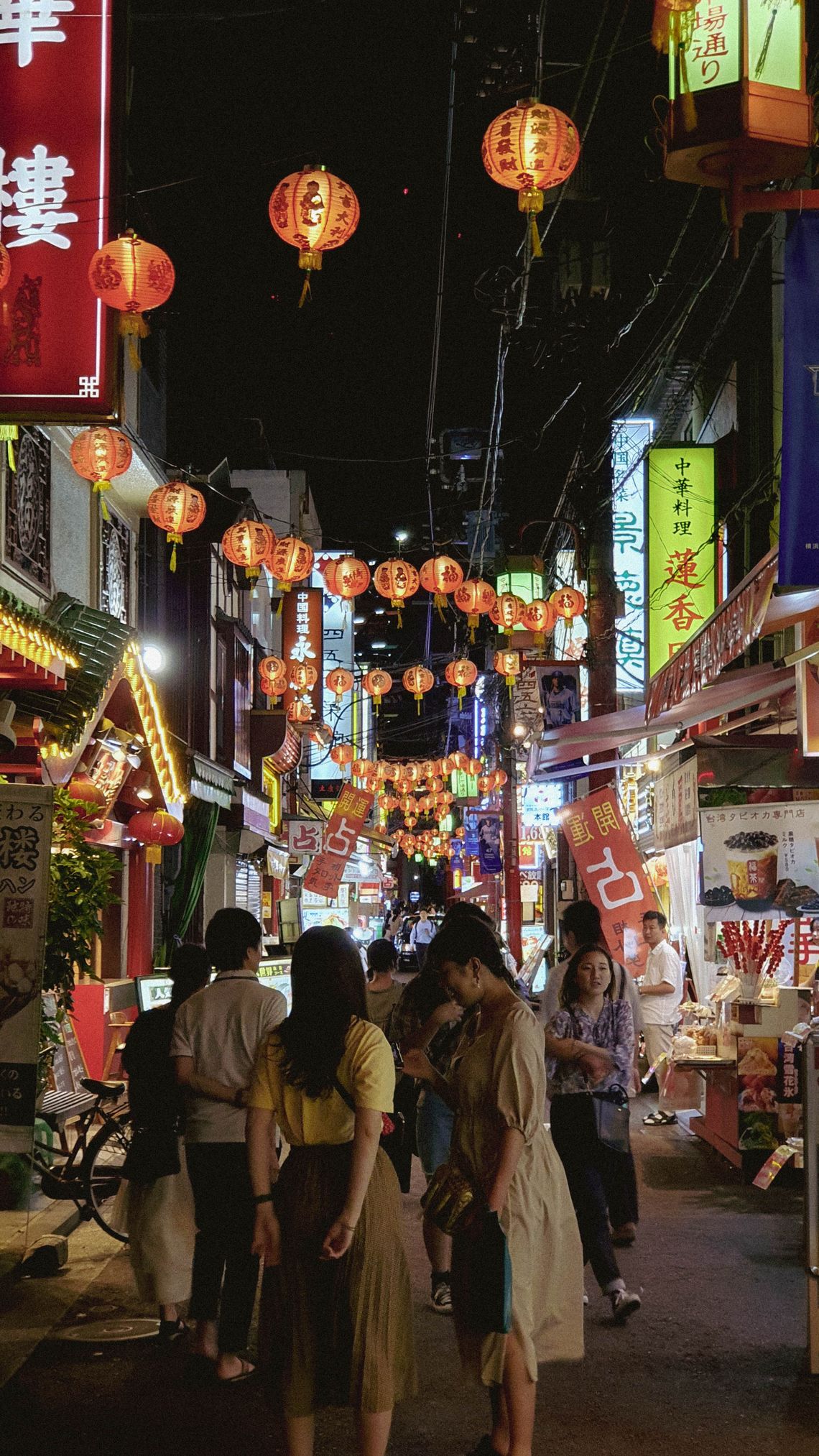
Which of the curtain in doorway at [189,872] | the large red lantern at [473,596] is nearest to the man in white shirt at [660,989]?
the large red lantern at [473,596]

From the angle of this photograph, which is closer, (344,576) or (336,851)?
(344,576)

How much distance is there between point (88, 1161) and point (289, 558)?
9.33m

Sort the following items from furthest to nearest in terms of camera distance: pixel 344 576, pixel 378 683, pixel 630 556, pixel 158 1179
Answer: pixel 378 683 → pixel 344 576 → pixel 630 556 → pixel 158 1179

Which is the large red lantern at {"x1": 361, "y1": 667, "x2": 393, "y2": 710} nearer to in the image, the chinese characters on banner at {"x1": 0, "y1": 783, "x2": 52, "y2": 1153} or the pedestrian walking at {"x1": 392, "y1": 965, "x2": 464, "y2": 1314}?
the pedestrian walking at {"x1": 392, "y1": 965, "x2": 464, "y2": 1314}

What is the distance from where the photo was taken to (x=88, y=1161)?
9.20 metres

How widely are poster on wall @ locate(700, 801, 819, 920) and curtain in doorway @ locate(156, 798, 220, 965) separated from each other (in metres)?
10.8

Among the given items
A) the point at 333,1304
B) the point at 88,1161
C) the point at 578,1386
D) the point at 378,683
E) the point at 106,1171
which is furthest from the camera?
the point at 378,683

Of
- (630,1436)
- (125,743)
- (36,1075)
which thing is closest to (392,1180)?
(630,1436)

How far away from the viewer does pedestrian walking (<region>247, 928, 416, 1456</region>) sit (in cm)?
475

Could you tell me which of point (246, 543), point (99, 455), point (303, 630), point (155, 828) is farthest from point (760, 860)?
point (303, 630)

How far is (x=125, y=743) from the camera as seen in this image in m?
15.5

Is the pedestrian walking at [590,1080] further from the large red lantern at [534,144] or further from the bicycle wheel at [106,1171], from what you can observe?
the large red lantern at [534,144]

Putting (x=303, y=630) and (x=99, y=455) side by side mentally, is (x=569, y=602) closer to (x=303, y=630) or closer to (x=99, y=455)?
(x=99, y=455)

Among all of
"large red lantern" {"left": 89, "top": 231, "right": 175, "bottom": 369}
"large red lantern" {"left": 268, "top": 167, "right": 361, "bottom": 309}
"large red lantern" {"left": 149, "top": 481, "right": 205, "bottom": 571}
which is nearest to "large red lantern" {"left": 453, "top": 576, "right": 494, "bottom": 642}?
"large red lantern" {"left": 149, "top": 481, "right": 205, "bottom": 571}
